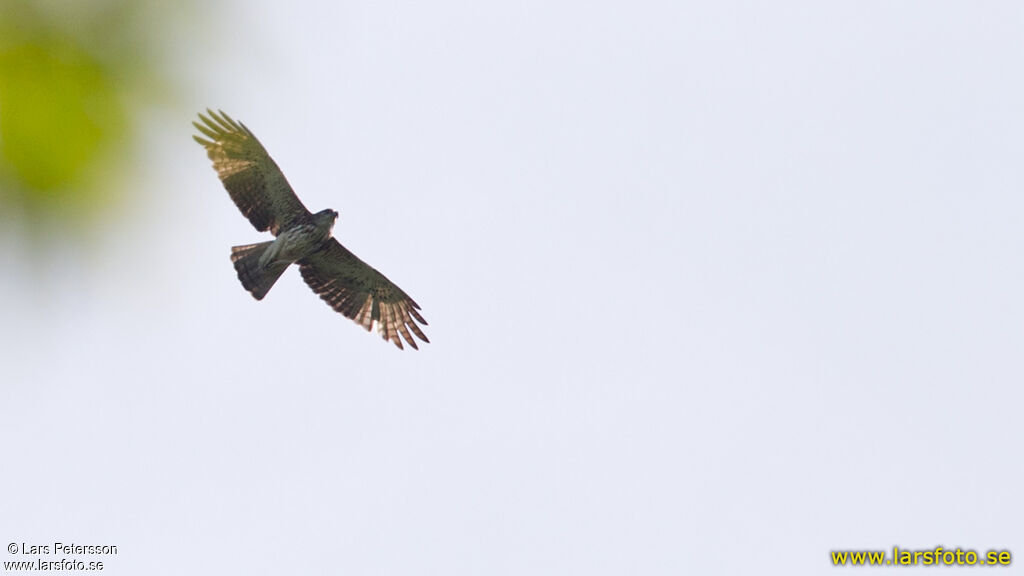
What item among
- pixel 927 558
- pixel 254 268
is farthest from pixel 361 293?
pixel 927 558

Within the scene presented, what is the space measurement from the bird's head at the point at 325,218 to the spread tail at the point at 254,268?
2.13 feet

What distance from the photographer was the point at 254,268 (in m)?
13.0

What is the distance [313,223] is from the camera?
42.0 feet

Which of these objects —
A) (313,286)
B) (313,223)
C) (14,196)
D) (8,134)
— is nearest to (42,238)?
(14,196)

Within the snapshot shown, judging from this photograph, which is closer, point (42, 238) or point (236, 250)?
point (42, 238)

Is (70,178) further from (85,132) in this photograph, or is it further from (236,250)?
(236,250)

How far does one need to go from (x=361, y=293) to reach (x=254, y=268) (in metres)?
1.87

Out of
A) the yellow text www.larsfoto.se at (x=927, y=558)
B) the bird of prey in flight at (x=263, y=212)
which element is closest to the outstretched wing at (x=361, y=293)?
the bird of prey in flight at (x=263, y=212)

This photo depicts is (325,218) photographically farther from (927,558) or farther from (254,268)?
(927,558)

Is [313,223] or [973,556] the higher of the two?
[313,223]

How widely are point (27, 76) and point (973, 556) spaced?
14.8m

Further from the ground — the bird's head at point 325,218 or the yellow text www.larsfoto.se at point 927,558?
the bird's head at point 325,218

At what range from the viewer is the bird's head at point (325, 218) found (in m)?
12.8

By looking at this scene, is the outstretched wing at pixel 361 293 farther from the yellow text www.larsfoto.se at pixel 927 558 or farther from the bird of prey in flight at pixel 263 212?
the yellow text www.larsfoto.se at pixel 927 558
